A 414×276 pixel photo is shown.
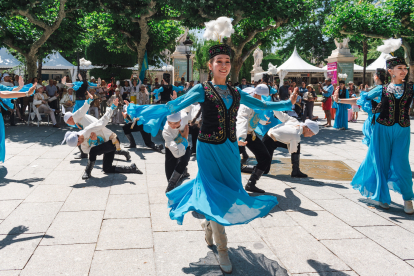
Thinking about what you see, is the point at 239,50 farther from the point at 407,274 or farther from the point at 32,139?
the point at 407,274

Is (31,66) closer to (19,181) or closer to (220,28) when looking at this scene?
(19,181)

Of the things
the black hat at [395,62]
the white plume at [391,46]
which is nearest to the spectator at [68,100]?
the white plume at [391,46]

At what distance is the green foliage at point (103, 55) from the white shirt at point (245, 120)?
1014 inches

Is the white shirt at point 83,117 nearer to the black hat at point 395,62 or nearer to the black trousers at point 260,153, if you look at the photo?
the black trousers at point 260,153

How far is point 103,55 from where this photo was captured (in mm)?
29828

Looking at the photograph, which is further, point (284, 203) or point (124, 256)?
point (284, 203)

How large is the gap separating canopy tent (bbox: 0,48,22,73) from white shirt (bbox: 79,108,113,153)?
65.3 feet

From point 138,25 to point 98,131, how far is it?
11.8m

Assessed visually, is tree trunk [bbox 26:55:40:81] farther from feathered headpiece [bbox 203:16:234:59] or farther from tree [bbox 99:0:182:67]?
feathered headpiece [bbox 203:16:234:59]

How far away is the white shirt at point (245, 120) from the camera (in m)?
5.07

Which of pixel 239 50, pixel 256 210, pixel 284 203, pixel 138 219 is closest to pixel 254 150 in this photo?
pixel 284 203

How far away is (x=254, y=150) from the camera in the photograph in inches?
222

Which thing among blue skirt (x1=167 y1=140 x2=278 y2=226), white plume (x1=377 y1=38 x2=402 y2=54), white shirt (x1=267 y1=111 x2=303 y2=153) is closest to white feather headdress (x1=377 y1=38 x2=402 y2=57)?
white plume (x1=377 y1=38 x2=402 y2=54)

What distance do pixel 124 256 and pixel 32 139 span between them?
8295mm
